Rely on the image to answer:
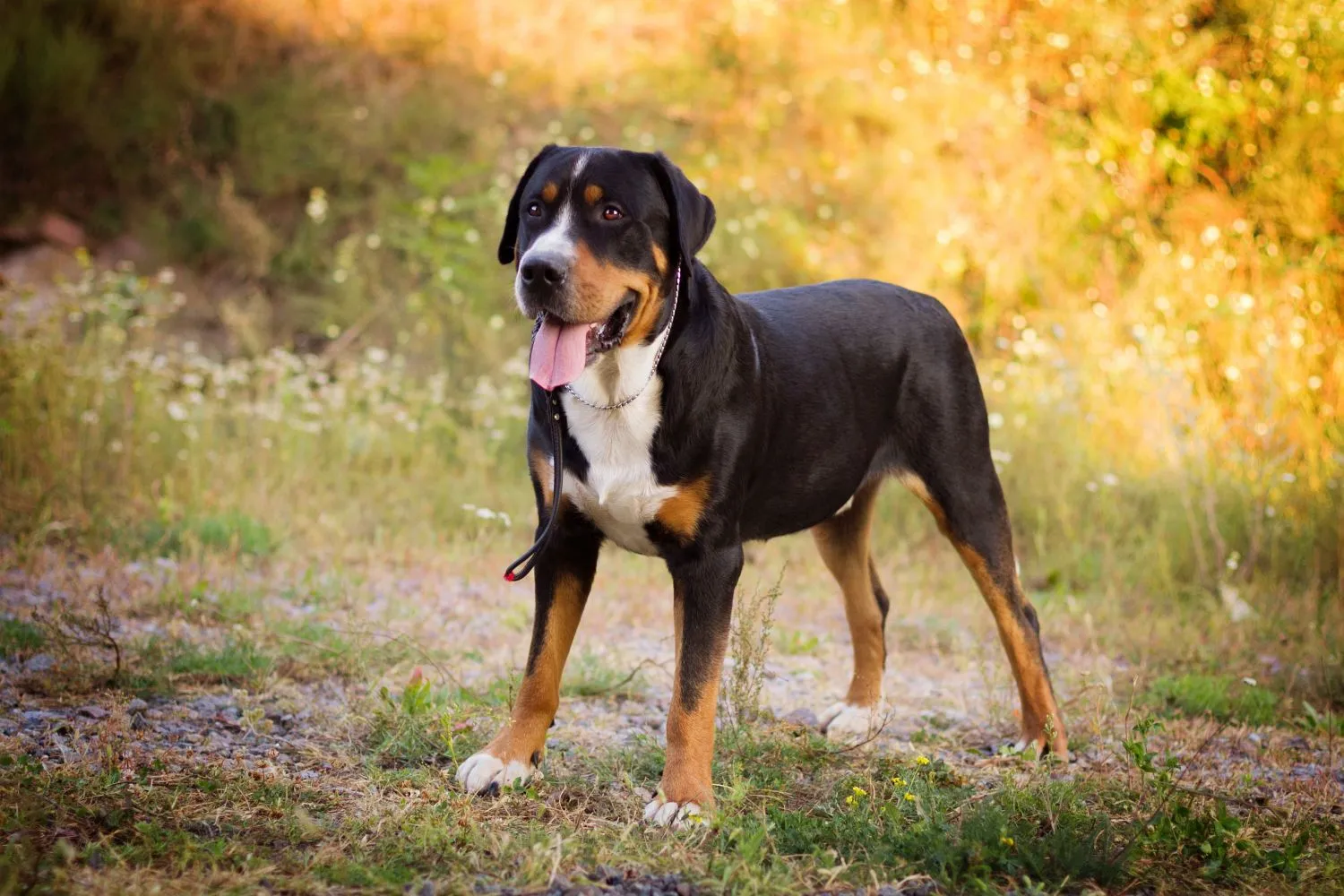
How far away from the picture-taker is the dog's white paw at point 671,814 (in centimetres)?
316

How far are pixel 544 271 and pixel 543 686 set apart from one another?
124 centimetres

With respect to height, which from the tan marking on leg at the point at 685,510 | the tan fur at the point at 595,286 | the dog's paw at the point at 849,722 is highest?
the tan fur at the point at 595,286

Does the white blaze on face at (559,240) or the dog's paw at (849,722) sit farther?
the dog's paw at (849,722)

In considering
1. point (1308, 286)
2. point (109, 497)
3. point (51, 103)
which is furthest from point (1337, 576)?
point (51, 103)

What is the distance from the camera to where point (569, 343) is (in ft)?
10.9

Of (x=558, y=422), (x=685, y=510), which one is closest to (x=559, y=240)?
(x=558, y=422)

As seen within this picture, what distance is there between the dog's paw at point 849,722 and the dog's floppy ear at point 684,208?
1.79 meters

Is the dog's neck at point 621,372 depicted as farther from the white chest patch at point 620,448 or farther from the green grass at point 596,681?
the green grass at point 596,681

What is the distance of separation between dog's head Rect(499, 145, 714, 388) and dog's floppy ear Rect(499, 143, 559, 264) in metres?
0.07

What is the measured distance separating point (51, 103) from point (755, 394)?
925 cm

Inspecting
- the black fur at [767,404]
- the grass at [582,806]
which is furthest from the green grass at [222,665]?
the black fur at [767,404]

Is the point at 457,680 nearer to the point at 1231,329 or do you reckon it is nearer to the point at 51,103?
Answer: the point at 1231,329

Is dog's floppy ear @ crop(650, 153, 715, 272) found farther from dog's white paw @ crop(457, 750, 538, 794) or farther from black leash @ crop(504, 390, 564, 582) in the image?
dog's white paw @ crop(457, 750, 538, 794)

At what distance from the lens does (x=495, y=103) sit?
11.6 metres
